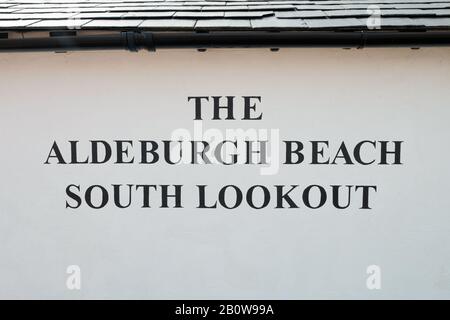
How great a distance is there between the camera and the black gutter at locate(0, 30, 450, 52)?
342cm

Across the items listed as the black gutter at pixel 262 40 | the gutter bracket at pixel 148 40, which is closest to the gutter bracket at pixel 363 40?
the black gutter at pixel 262 40

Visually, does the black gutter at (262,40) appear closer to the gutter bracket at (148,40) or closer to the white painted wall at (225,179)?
the gutter bracket at (148,40)

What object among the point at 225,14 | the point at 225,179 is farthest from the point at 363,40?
the point at 225,179

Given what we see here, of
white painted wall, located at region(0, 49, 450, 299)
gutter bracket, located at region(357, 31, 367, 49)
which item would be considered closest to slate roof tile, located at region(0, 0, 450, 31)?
gutter bracket, located at region(357, 31, 367, 49)

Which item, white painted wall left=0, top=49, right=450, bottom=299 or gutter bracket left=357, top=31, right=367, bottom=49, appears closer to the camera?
gutter bracket left=357, top=31, right=367, bottom=49

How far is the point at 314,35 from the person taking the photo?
3.44 meters

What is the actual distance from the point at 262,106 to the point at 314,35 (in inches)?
29.9

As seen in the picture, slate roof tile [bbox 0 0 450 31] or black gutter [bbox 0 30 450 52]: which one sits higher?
slate roof tile [bbox 0 0 450 31]

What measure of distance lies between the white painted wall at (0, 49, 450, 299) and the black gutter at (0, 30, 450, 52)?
0.35m

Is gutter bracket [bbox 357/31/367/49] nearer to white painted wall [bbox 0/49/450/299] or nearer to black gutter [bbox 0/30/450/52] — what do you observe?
black gutter [bbox 0/30/450/52]

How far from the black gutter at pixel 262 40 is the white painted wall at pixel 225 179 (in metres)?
0.35

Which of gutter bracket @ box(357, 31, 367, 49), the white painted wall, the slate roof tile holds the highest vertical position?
the slate roof tile

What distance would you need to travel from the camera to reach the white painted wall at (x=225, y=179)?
3.84 meters
